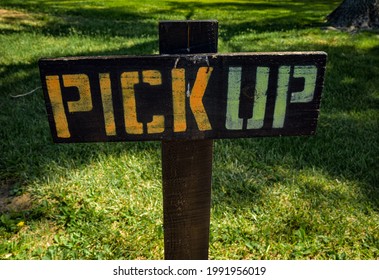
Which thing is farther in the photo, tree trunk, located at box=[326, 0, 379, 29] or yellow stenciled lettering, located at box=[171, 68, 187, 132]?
tree trunk, located at box=[326, 0, 379, 29]

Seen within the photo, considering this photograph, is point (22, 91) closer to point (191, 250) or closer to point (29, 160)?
point (29, 160)

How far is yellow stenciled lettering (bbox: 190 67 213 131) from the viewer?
1284 mm

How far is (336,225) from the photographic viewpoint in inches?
97.7

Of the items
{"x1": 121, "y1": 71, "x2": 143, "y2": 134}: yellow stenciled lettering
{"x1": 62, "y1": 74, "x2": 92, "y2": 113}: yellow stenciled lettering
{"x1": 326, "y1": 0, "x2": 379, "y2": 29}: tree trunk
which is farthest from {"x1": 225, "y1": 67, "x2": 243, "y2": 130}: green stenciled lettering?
{"x1": 326, "y1": 0, "x2": 379, "y2": 29}: tree trunk

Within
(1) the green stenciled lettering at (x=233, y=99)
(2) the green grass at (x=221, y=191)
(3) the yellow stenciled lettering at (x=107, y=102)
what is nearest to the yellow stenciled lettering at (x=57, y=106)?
(3) the yellow stenciled lettering at (x=107, y=102)

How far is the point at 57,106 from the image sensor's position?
129cm

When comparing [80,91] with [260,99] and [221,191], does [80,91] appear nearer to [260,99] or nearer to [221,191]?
[260,99]

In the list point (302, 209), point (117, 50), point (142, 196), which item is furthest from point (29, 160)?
point (117, 50)

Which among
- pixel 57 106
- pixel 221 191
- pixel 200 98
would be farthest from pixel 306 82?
pixel 221 191

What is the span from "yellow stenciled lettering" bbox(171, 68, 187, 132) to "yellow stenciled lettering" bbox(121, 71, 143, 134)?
13 centimetres

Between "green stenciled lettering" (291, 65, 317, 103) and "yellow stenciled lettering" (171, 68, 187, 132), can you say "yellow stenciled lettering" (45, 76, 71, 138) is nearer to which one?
"yellow stenciled lettering" (171, 68, 187, 132)

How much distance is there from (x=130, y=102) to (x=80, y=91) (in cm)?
17

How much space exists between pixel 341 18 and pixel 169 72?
866 centimetres

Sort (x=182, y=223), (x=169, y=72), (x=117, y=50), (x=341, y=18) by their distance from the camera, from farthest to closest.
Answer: (x=341, y=18) < (x=117, y=50) < (x=182, y=223) < (x=169, y=72)
